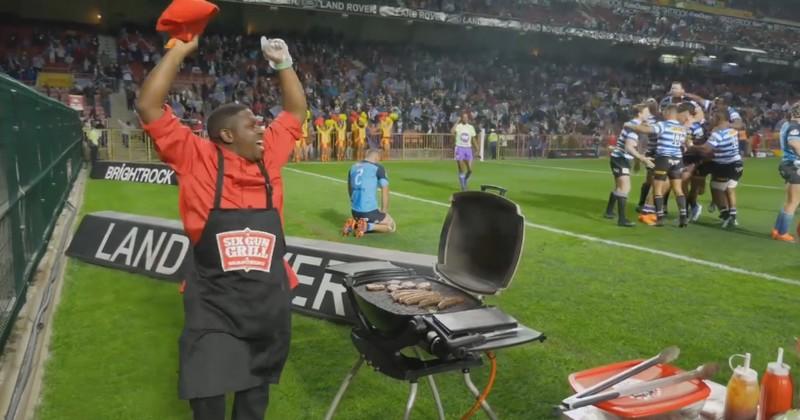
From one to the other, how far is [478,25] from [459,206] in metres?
33.1

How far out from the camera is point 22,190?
19.3 ft

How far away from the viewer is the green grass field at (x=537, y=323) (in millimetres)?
3887

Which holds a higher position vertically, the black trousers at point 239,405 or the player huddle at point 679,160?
the player huddle at point 679,160

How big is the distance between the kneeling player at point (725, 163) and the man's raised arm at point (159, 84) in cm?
1000

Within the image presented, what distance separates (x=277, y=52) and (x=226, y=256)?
102 centimetres

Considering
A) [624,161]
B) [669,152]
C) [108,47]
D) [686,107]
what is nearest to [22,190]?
[624,161]

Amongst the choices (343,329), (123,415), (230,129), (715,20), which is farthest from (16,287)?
(715,20)

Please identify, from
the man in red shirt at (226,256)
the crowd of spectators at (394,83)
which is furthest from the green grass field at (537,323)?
the crowd of spectators at (394,83)

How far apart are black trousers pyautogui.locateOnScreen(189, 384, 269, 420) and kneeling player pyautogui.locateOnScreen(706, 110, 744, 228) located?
9816 millimetres

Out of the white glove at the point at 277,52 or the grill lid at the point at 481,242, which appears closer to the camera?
the white glove at the point at 277,52

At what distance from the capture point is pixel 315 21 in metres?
33.9

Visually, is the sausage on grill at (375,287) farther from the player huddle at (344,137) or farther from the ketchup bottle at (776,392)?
the player huddle at (344,137)

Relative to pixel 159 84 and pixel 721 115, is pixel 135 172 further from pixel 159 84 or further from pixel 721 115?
pixel 159 84

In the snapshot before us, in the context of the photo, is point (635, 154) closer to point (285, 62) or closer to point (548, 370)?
point (548, 370)
